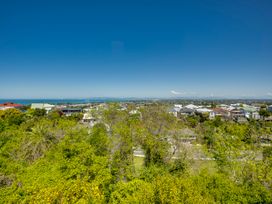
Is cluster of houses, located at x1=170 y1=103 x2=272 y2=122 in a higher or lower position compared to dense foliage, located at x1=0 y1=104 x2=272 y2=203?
lower

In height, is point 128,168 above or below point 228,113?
above

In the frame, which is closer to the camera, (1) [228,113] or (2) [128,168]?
(2) [128,168]

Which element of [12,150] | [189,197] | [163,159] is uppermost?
[189,197]

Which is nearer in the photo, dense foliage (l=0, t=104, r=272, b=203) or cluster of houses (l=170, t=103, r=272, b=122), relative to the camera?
dense foliage (l=0, t=104, r=272, b=203)

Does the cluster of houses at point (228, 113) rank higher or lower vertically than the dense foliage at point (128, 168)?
lower

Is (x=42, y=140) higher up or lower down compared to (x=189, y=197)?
lower down

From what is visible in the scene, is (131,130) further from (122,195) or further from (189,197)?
(189,197)

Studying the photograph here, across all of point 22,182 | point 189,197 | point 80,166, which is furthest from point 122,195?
point 22,182

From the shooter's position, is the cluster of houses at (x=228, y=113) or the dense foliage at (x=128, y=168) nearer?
the dense foliage at (x=128, y=168)
